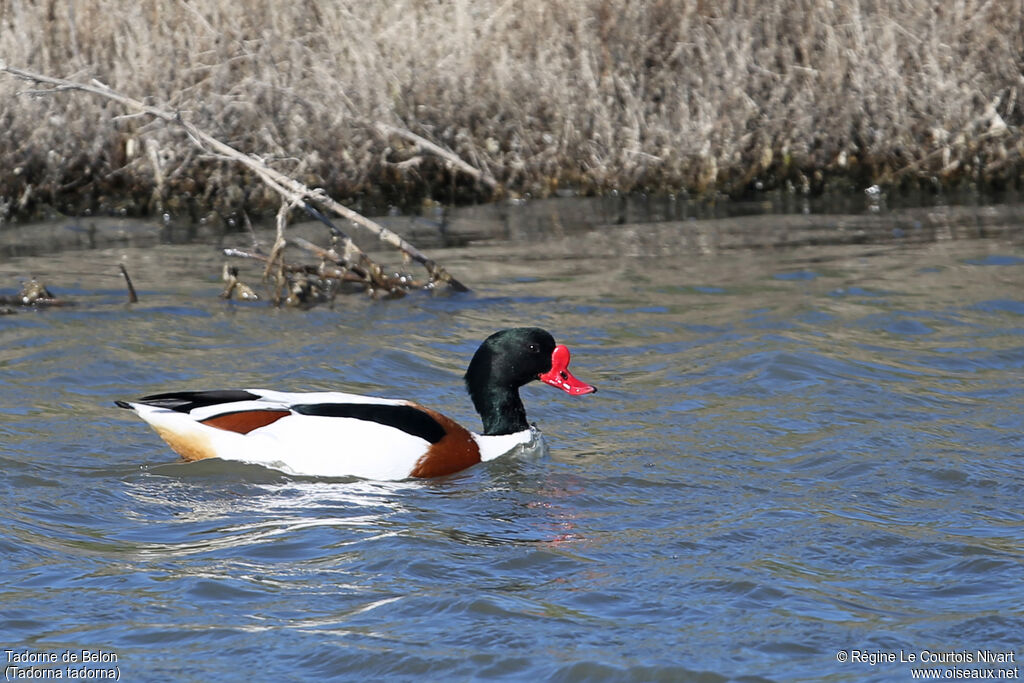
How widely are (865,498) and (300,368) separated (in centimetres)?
356

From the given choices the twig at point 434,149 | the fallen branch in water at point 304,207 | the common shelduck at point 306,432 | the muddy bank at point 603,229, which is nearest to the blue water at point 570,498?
the common shelduck at point 306,432

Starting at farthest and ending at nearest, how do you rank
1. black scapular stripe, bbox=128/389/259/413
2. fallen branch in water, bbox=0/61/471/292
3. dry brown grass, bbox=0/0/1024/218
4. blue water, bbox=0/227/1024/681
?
dry brown grass, bbox=0/0/1024/218 < fallen branch in water, bbox=0/61/471/292 < black scapular stripe, bbox=128/389/259/413 < blue water, bbox=0/227/1024/681

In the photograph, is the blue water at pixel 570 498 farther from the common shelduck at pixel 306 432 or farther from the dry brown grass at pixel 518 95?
the dry brown grass at pixel 518 95

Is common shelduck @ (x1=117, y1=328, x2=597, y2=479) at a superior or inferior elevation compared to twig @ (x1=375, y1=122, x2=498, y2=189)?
inferior

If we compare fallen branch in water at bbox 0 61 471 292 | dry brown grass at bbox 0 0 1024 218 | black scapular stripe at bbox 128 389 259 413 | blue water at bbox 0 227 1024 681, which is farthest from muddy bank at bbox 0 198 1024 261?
black scapular stripe at bbox 128 389 259 413

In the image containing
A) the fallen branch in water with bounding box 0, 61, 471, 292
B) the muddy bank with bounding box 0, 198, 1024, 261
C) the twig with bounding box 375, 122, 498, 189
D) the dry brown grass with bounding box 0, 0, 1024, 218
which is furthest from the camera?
the dry brown grass with bounding box 0, 0, 1024, 218

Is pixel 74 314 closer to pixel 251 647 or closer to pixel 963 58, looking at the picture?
pixel 251 647

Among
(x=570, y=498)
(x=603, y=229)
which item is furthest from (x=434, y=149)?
(x=570, y=498)

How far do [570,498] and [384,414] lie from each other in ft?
3.09

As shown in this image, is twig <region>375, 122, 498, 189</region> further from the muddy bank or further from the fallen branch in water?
the fallen branch in water

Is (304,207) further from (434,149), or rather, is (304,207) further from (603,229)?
(603,229)

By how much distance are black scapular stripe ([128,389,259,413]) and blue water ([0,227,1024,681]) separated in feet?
0.96

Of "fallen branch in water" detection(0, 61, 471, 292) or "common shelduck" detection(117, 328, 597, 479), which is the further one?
"fallen branch in water" detection(0, 61, 471, 292)

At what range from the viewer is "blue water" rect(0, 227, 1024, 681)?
4742mm
